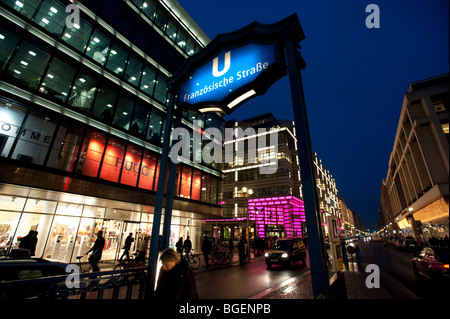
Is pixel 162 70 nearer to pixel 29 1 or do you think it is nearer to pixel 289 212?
pixel 29 1

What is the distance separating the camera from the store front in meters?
12.2

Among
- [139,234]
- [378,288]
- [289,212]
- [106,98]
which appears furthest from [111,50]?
[289,212]

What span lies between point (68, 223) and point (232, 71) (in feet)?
52.1

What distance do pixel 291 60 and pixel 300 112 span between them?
49.5 inches

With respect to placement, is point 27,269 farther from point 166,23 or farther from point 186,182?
point 166,23

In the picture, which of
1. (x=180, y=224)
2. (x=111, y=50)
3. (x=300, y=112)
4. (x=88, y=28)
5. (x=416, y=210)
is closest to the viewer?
(x=416, y=210)

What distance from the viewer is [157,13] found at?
67.6 ft

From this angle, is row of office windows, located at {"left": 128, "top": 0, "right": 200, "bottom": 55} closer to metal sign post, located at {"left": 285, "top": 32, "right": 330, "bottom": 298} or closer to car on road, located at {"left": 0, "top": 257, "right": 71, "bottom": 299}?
metal sign post, located at {"left": 285, "top": 32, "right": 330, "bottom": 298}

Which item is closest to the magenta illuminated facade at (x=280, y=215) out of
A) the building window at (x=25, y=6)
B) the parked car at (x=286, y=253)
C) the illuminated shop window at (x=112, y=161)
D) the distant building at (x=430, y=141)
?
the parked car at (x=286, y=253)

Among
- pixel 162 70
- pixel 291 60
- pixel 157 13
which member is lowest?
pixel 291 60

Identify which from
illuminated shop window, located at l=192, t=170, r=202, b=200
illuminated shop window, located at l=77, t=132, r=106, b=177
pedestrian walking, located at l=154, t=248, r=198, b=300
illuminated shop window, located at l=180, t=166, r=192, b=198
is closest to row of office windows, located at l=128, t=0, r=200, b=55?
illuminated shop window, located at l=77, t=132, r=106, b=177

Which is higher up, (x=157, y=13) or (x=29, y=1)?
(x=157, y=13)

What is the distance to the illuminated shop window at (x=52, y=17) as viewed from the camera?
12.8m

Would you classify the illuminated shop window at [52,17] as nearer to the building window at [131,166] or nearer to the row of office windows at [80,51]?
the row of office windows at [80,51]
